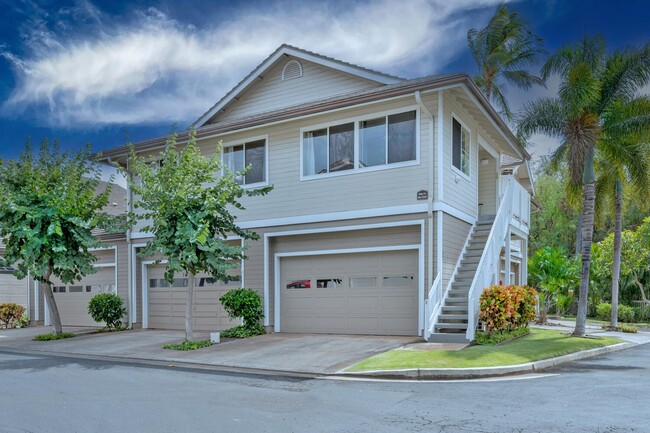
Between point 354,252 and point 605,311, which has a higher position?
point 354,252

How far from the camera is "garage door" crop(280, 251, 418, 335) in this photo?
46.4 ft

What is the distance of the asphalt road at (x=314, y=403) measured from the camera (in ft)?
20.3

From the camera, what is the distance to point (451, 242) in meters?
14.4

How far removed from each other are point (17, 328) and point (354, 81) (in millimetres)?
15727

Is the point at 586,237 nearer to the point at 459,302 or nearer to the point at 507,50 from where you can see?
the point at 459,302

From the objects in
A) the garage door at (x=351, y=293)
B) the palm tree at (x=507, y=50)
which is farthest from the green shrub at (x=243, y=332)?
the palm tree at (x=507, y=50)

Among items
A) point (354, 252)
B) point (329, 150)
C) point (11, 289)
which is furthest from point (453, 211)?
point (11, 289)

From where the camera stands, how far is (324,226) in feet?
49.4

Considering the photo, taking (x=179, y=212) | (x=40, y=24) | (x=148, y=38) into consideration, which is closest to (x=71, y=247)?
(x=179, y=212)

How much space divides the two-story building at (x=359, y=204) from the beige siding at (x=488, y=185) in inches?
39.3

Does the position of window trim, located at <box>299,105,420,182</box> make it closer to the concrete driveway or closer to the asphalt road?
the concrete driveway

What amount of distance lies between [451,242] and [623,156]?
264 inches

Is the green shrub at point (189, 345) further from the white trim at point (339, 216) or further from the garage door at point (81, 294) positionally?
the garage door at point (81, 294)

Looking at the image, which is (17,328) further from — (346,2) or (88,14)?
(346,2)
